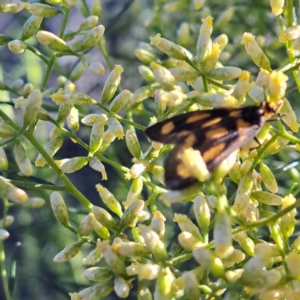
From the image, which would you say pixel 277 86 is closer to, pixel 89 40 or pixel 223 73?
pixel 223 73

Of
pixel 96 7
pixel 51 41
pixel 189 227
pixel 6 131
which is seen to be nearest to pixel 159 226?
pixel 189 227

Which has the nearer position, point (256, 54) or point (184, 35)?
point (256, 54)

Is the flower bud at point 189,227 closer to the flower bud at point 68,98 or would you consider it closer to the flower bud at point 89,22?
the flower bud at point 68,98

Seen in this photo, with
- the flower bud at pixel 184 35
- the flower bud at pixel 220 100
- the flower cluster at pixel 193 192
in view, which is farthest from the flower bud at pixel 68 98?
the flower bud at pixel 184 35

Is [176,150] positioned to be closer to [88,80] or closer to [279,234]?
[279,234]

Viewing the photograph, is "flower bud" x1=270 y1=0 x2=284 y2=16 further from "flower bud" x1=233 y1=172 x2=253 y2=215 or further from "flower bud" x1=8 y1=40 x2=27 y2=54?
"flower bud" x1=8 y1=40 x2=27 y2=54

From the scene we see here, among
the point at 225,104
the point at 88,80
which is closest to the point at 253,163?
the point at 225,104

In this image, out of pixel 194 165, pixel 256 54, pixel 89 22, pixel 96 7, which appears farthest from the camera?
pixel 96 7
